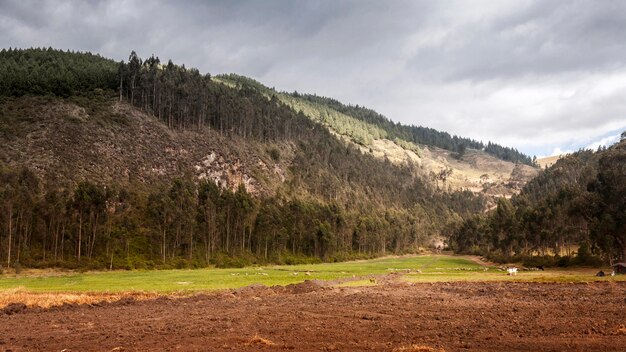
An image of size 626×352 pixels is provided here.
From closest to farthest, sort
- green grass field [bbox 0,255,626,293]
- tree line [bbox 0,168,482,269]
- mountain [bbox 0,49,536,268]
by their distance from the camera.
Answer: green grass field [bbox 0,255,626,293] → tree line [bbox 0,168,482,269] → mountain [bbox 0,49,536,268]

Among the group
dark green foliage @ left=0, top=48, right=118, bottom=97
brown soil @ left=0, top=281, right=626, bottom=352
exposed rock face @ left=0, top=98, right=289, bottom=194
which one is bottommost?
brown soil @ left=0, top=281, right=626, bottom=352

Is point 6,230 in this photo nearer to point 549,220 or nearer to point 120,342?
point 120,342

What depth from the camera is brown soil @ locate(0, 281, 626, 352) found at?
20125 mm

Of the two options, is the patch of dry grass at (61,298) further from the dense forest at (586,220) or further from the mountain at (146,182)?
the dense forest at (586,220)

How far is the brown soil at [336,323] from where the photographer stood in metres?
20.1

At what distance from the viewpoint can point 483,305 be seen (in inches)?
1291

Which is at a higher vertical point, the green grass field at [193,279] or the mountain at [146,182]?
the mountain at [146,182]

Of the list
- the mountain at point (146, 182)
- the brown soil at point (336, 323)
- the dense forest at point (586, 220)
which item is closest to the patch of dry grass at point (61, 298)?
the brown soil at point (336, 323)

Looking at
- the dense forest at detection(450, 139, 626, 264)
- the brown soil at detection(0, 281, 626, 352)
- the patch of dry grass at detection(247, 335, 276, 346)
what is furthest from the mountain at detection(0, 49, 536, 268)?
the patch of dry grass at detection(247, 335, 276, 346)

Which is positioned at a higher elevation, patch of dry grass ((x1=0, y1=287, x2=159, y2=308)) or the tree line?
the tree line

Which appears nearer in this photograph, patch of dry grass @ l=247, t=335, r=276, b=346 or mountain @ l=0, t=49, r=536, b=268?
patch of dry grass @ l=247, t=335, r=276, b=346

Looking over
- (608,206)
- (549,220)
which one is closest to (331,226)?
(549,220)

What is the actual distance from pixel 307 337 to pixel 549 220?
10936cm

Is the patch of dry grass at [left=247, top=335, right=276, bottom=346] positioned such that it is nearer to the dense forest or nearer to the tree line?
the tree line
